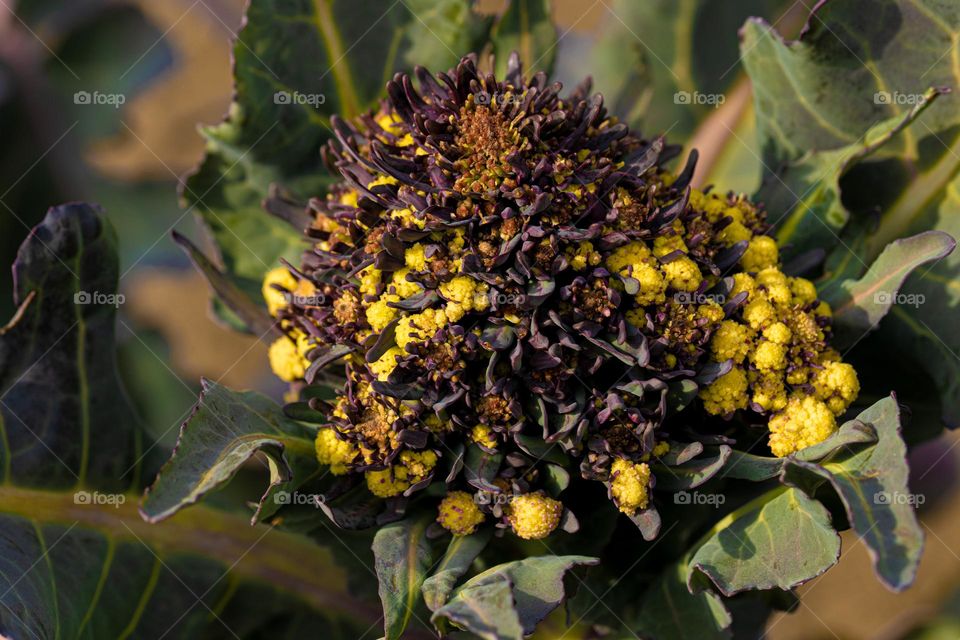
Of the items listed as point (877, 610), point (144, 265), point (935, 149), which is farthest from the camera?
point (877, 610)

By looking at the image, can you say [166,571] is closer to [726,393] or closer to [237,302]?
[237,302]

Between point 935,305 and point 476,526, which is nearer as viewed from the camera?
point 476,526

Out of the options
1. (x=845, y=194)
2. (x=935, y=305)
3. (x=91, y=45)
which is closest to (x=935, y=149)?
(x=845, y=194)

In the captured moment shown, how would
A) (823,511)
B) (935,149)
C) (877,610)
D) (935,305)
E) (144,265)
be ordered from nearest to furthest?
1. (823,511)
2. (935,305)
3. (935,149)
4. (144,265)
5. (877,610)

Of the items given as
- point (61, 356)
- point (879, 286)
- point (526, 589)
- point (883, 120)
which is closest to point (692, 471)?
point (526, 589)

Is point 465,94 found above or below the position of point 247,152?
above

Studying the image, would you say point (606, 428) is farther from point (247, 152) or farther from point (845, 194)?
point (247, 152)

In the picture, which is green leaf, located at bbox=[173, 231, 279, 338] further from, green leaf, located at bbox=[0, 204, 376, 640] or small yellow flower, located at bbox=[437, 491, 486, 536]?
small yellow flower, located at bbox=[437, 491, 486, 536]
